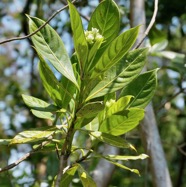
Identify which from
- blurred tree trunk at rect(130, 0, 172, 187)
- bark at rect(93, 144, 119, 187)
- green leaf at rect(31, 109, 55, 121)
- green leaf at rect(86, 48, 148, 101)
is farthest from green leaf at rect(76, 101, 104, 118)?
bark at rect(93, 144, 119, 187)

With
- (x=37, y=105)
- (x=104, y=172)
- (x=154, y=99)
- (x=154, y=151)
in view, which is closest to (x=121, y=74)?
(x=37, y=105)

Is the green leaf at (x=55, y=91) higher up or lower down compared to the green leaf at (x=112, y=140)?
higher up

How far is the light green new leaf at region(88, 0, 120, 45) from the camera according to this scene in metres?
0.93

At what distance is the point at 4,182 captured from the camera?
5.84ft

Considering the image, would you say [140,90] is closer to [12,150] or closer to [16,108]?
[12,150]

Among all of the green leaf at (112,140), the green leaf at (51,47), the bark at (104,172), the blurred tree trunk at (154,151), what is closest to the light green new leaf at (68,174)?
the green leaf at (112,140)

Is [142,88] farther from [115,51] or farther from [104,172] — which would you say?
[104,172]

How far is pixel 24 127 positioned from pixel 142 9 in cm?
127

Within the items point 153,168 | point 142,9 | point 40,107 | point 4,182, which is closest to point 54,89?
point 40,107

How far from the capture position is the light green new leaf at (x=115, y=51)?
86 cm

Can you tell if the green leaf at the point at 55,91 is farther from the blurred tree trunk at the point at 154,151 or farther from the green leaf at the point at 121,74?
the blurred tree trunk at the point at 154,151

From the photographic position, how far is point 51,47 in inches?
37.5

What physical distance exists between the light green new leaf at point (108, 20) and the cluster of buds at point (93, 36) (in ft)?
0.16

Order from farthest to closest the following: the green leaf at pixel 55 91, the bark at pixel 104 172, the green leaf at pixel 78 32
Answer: the bark at pixel 104 172 → the green leaf at pixel 55 91 → the green leaf at pixel 78 32
